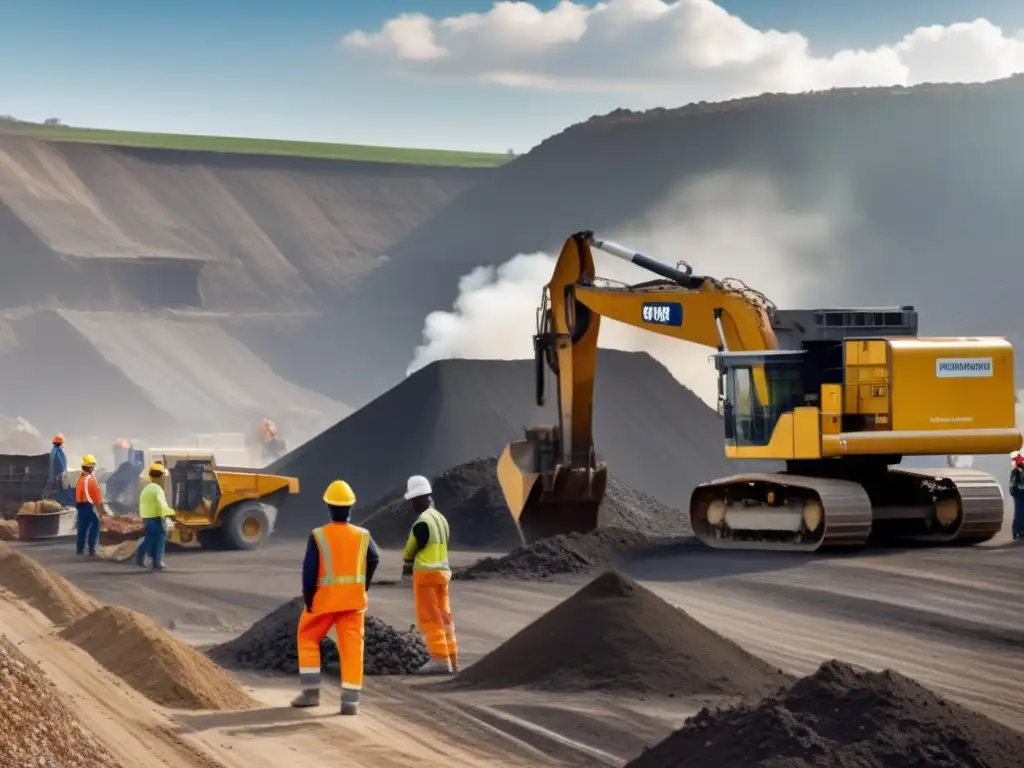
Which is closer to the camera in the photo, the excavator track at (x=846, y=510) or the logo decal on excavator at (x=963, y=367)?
the excavator track at (x=846, y=510)

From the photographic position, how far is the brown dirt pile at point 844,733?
27.2 feet

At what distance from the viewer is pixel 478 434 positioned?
3462 cm

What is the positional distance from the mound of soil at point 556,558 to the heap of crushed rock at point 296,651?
630 cm

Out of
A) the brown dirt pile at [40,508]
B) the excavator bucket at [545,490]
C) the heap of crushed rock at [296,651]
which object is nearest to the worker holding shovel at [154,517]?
the excavator bucket at [545,490]

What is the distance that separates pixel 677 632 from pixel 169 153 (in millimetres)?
76331

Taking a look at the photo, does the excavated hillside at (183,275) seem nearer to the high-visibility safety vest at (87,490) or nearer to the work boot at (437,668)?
the high-visibility safety vest at (87,490)

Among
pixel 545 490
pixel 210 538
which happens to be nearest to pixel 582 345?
pixel 545 490

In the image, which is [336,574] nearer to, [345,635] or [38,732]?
[345,635]

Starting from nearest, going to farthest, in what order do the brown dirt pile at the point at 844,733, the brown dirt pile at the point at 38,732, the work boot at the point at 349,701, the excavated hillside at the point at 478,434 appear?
the brown dirt pile at the point at 38,732 < the brown dirt pile at the point at 844,733 < the work boot at the point at 349,701 < the excavated hillside at the point at 478,434

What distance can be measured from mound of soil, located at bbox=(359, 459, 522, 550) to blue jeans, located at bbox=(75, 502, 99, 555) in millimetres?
4976

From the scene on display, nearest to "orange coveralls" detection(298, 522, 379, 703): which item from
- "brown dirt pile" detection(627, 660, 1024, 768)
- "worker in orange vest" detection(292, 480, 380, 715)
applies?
"worker in orange vest" detection(292, 480, 380, 715)

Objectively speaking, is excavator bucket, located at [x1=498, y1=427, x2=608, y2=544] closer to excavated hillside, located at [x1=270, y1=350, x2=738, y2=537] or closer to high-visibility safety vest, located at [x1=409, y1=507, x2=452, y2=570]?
high-visibility safety vest, located at [x1=409, y1=507, x2=452, y2=570]

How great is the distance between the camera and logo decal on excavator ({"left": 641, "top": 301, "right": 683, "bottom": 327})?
21922 millimetres

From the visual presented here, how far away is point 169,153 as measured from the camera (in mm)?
85188
